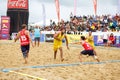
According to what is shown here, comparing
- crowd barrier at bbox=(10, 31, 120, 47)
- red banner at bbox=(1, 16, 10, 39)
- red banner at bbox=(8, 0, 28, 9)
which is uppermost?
red banner at bbox=(8, 0, 28, 9)

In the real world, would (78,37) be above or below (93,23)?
below

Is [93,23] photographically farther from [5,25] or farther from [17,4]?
[5,25]

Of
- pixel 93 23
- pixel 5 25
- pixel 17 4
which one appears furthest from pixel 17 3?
pixel 93 23

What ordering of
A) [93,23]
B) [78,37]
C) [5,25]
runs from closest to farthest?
1. [78,37]
2. [93,23]
3. [5,25]

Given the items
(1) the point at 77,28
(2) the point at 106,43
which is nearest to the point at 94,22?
(1) the point at 77,28

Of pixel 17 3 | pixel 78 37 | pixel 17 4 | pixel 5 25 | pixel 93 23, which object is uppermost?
pixel 17 3

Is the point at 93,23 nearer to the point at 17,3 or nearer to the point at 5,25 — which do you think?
the point at 17,3

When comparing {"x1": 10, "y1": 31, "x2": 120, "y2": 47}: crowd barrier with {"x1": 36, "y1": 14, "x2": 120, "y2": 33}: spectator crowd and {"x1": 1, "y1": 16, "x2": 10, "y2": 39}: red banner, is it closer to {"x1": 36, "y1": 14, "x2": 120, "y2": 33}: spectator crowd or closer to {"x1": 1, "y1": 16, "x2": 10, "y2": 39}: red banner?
{"x1": 36, "y1": 14, "x2": 120, "y2": 33}: spectator crowd

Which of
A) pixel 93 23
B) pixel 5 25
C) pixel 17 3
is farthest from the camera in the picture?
pixel 17 3

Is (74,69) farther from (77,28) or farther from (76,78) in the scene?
(77,28)

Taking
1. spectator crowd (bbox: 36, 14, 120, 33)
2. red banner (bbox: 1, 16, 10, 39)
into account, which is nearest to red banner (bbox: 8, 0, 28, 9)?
red banner (bbox: 1, 16, 10, 39)

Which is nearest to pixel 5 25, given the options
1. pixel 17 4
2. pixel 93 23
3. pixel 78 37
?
pixel 17 4

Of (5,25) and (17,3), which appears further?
(17,3)

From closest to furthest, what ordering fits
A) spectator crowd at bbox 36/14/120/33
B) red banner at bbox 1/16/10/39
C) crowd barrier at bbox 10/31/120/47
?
1. crowd barrier at bbox 10/31/120/47
2. spectator crowd at bbox 36/14/120/33
3. red banner at bbox 1/16/10/39
